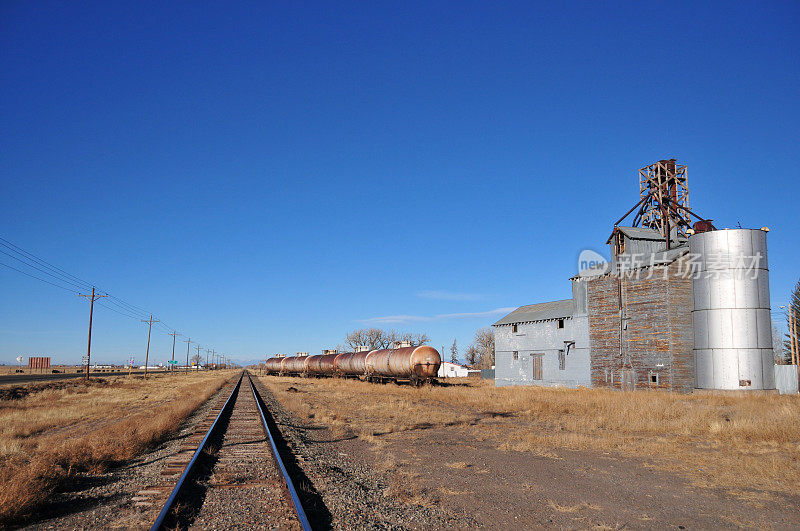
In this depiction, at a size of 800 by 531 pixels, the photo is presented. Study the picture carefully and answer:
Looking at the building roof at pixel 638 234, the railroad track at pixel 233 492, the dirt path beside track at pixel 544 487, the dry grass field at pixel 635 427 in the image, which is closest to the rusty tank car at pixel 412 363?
the dry grass field at pixel 635 427

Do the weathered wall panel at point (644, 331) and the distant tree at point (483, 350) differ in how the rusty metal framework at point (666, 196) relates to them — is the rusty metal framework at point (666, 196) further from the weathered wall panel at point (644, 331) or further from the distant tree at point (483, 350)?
the distant tree at point (483, 350)

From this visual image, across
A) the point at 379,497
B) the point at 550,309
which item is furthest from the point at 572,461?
the point at 550,309

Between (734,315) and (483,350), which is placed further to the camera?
(483,350)

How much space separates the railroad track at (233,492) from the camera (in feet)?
21.7

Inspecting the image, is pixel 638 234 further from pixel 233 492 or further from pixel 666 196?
pixel 233 492

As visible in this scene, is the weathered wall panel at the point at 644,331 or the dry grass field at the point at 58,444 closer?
the dry grass field at the point at 58,444

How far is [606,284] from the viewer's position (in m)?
34.5

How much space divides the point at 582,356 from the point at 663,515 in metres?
29.6

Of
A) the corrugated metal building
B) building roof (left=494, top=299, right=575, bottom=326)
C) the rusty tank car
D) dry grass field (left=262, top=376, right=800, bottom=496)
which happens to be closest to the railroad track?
dry grass field (left=262, top=376, right=800, bottom=496)

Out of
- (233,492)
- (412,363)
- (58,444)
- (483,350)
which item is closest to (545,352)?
(412,363)

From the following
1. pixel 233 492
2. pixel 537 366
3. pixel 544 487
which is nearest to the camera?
pixel 233 492

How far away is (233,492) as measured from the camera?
26.6 feet

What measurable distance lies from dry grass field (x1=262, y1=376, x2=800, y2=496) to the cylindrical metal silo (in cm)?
175

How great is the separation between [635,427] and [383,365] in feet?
83.2
